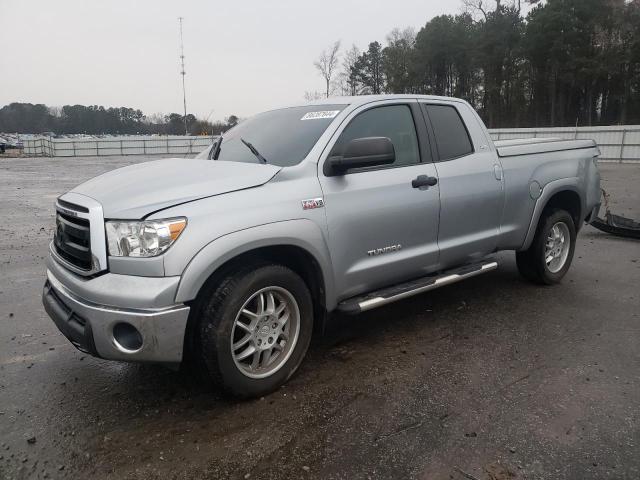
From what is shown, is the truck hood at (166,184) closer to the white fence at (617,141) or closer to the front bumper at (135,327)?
the front bumper at (135,327)

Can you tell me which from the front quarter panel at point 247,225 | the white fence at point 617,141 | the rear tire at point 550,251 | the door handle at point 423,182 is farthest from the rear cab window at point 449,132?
the white fence at point 617,141

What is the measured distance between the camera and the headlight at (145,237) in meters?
2.72

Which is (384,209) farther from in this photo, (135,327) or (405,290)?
(135,327)

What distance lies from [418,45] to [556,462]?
201ft

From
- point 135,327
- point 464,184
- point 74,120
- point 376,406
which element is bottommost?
point 376,406

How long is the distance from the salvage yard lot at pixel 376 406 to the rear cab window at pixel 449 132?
58.6 inches

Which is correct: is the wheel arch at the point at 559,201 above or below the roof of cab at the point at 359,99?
below

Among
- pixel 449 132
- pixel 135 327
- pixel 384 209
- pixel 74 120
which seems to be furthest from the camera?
pixel 74 120

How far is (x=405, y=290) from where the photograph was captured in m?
3.82

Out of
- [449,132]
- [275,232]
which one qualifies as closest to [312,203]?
[275,232]

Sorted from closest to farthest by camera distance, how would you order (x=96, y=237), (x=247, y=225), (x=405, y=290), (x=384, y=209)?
1. (x=96, y=237)
2. (x=247, y=225)
3. (x=384, y=209)
4. (x=405, y=290)

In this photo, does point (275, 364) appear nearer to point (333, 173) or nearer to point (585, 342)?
point (333, 173)

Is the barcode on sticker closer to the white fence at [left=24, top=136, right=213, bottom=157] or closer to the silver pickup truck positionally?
the silver pickup truck

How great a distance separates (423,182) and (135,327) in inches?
93.7
